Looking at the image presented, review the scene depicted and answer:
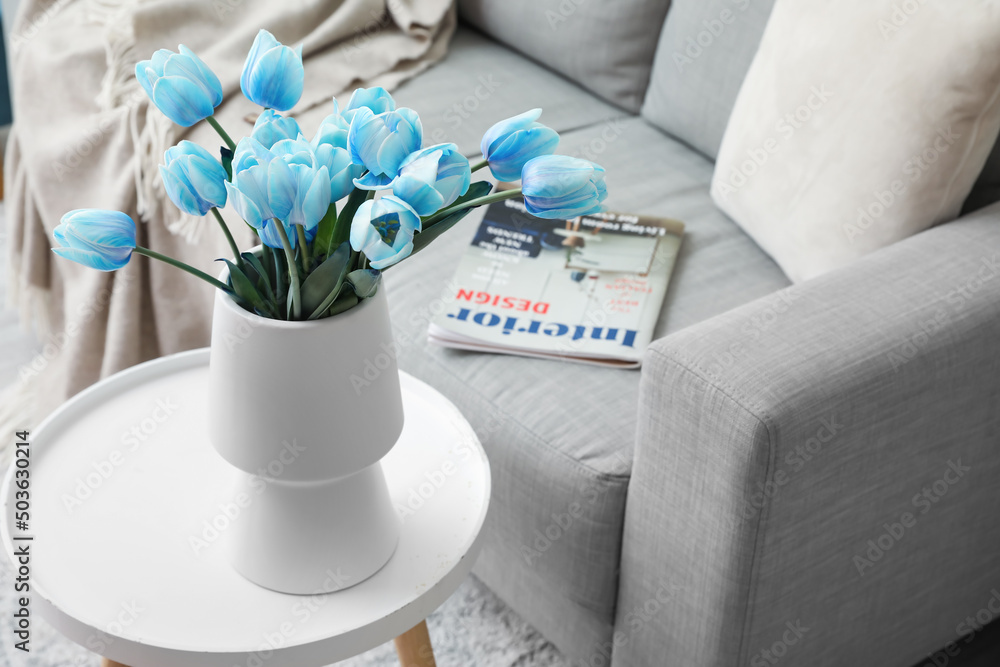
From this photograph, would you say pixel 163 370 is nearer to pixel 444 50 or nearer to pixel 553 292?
pixel 553 292

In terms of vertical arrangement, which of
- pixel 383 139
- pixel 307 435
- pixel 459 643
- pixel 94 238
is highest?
pixel 383 139

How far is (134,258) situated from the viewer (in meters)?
1.57

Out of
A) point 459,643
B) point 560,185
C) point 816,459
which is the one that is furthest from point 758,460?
point 459,643

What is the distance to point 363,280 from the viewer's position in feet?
2.07

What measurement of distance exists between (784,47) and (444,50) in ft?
2.46

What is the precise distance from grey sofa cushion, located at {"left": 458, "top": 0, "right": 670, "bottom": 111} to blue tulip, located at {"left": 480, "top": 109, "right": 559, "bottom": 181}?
3.58ft

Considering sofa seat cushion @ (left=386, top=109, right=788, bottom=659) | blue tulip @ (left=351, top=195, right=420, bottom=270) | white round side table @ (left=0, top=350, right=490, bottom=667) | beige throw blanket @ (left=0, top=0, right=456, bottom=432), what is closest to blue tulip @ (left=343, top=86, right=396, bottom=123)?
blue tulip @ (left=351, top=195, right=420, bottom=270)

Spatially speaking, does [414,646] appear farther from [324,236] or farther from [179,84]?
[179,84]

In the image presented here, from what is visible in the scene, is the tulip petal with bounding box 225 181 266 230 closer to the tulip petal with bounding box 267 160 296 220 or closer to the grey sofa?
the tulip petal with bounding box 267 160 296 220

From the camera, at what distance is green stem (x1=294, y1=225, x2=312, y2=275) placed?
0.62 meters

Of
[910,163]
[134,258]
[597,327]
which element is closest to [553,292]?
[597,327]

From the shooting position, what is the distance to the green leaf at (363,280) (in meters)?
0.63

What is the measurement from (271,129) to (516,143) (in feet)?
0.54

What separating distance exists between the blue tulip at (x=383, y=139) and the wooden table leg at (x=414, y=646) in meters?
0.49
